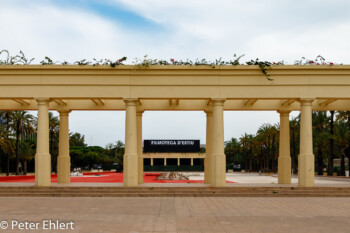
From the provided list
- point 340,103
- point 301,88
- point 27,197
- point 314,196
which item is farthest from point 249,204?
point 340,103

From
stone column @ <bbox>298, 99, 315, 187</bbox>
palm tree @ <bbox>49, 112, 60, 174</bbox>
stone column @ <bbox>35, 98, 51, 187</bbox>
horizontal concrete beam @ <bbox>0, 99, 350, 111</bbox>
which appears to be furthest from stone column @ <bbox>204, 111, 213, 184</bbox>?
palm tree @ <bbox>49, 112, 60, 174</bbox>

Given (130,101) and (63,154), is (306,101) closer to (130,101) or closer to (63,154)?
(130,101)

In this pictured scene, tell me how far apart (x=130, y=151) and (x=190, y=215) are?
391 inches

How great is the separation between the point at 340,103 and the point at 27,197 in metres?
20.4

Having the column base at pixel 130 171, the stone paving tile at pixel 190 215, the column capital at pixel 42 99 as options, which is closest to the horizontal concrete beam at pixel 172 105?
the column capital at pixel 42 99

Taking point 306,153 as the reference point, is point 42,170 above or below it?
below

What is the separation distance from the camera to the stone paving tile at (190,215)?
1213 cm

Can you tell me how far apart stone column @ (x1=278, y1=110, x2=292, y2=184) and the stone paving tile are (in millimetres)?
8106

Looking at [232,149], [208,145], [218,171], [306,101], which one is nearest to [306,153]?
[306,101]

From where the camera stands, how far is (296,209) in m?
16.5

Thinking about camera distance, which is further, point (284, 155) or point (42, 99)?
point (284, 155)

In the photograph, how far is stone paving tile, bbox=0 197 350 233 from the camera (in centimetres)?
1213

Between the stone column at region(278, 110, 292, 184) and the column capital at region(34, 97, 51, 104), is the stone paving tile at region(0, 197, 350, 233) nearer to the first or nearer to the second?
the column capital at region(34, 97, 51, 104)

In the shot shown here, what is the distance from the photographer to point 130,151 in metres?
24.1
